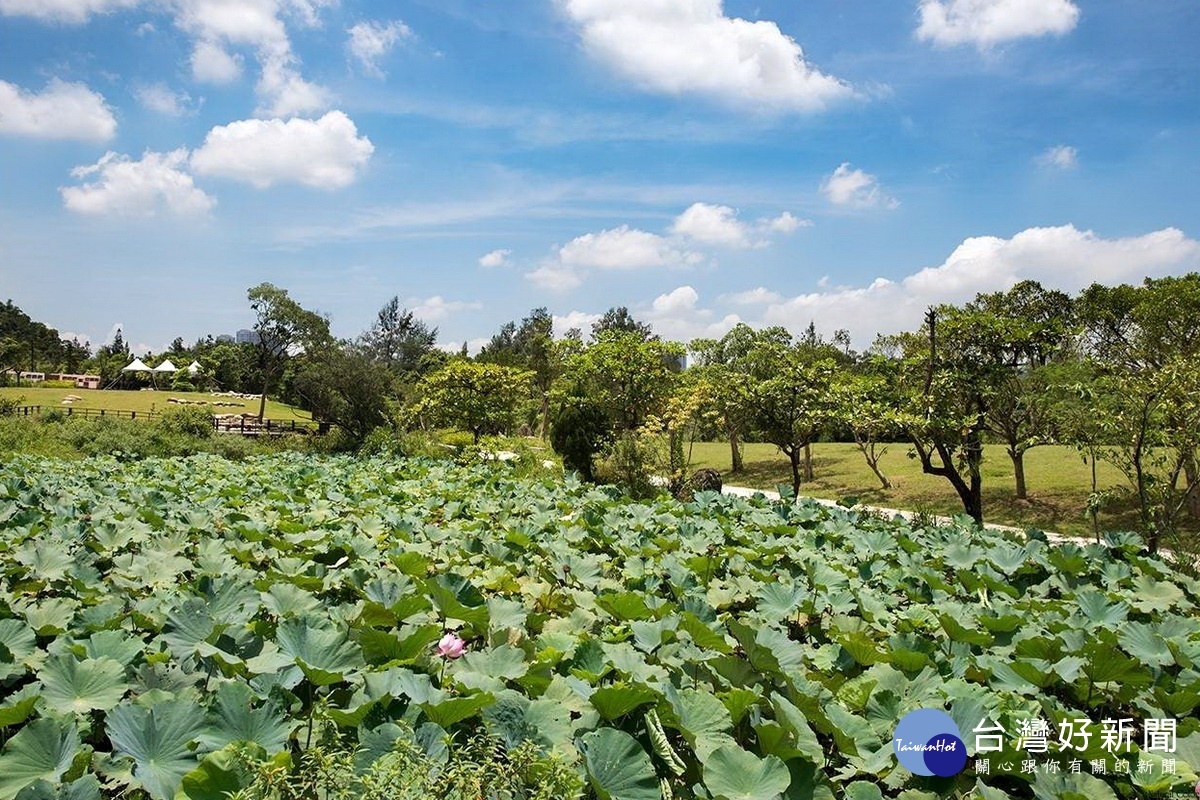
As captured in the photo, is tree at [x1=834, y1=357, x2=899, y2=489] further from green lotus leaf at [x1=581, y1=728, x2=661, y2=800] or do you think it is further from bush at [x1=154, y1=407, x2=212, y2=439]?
bush at [x1=154, y1=407, x2=212, y2=439]

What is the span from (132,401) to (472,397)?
99.1 ft

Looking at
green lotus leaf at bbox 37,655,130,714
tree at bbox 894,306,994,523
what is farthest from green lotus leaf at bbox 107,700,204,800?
tree at bbox 894,306,994,523

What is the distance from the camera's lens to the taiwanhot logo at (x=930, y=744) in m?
1.68

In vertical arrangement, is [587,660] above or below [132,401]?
below

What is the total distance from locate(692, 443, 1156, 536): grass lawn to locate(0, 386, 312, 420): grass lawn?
24.3 metres

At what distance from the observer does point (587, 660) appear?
6.63 ft

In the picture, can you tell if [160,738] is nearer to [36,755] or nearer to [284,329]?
[36,755]

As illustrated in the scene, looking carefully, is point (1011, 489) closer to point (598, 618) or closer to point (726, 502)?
point (726, 502)

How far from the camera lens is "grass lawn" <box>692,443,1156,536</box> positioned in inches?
544

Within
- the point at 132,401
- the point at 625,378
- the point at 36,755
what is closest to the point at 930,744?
the point at 36,755

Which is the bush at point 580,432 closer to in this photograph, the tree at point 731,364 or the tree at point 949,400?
the tree at point 731,364

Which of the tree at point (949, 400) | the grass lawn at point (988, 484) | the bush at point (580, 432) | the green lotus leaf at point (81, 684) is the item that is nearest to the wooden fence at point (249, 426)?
the bush at point (580, 432)

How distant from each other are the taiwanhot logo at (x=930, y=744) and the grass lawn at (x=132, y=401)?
122ft

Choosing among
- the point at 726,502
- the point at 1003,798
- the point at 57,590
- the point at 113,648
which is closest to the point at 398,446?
the point at 726,502
